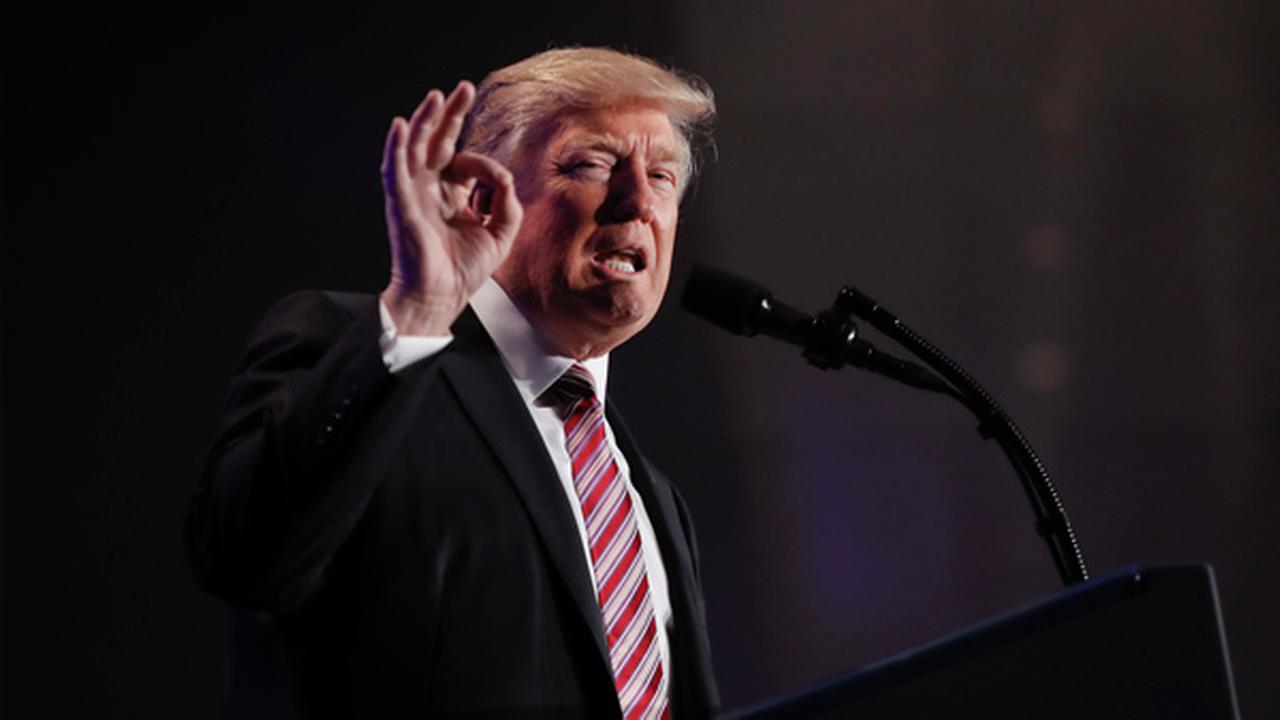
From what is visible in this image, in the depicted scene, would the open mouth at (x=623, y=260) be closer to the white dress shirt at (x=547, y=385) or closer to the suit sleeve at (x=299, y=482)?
the white dress shirt at (x=547, y=385)

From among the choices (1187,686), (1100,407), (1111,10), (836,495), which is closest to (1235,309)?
(1100,407)

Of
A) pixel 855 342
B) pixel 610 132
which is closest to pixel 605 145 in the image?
pixel 610 132

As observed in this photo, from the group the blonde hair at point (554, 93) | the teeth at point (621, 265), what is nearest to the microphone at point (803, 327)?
the teeth at point (621, 265)

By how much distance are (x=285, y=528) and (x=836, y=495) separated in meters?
1.44

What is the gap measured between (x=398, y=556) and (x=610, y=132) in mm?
559

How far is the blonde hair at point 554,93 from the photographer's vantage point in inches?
61.3

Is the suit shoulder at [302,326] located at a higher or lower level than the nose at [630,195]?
lower

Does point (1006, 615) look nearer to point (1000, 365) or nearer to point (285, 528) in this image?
point (285, 528)

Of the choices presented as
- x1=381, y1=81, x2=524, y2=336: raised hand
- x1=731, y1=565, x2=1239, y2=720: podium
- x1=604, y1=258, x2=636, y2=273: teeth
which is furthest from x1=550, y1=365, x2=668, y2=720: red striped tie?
x1=731, y1=565, x2=1239, y2=720: podium

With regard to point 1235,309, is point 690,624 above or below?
below

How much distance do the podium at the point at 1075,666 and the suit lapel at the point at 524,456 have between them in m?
0.54

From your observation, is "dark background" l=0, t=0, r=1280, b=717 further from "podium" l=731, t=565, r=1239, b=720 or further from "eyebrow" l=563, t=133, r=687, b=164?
"podium" l=731, t=565, r=1239, b=720

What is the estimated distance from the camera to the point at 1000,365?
8.07ft

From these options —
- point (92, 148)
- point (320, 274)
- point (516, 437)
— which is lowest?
point (516, 437)
